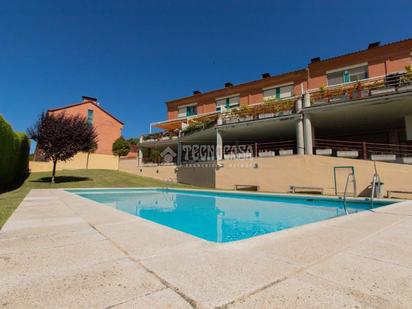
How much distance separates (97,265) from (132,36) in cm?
2324

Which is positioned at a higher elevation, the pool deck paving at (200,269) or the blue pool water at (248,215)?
the pool deck paving at (200,269)

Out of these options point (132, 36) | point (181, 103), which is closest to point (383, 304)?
point (132, 36)

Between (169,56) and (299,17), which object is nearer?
(299,17)

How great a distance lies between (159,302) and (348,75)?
25.3m

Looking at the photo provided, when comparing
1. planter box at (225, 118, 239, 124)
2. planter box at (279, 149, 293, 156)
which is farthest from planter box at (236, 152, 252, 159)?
planter box at (225, 118, 239, 124)

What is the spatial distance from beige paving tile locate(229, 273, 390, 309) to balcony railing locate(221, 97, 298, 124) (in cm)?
1527

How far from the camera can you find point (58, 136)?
17547 mm

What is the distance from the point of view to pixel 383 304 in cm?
184

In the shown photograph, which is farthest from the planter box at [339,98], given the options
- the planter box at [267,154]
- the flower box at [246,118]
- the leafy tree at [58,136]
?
the leafy tree at [58,136]

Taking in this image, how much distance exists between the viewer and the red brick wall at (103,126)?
3752cm

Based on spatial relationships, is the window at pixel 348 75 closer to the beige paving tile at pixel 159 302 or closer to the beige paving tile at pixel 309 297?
the beige paving tile at pixel 309 297

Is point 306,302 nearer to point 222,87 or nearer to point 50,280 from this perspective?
point 50,280

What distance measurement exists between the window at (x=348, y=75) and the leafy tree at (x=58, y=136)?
2374 cm

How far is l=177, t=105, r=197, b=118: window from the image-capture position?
30578mm
